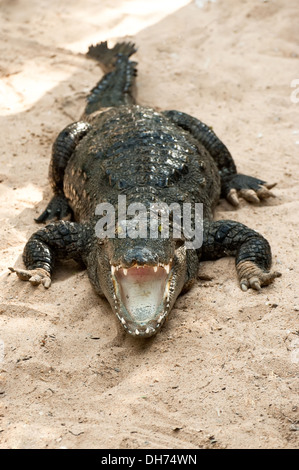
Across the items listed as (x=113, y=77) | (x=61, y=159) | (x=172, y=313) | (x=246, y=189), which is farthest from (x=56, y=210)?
(x=113, y=77)

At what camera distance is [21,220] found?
211 inches

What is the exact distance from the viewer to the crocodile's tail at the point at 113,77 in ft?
22.1

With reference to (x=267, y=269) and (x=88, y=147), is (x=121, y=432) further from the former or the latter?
(x=88, y=147)

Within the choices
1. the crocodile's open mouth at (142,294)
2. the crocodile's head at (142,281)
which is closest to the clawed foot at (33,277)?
the crocodile's head at (142,281)

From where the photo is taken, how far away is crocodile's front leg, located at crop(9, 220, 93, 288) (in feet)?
15.2

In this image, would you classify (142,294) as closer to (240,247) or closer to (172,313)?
(172,313)

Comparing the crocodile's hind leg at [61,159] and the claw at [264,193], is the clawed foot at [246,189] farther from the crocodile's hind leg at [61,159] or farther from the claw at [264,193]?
the crocodile's hind leg at [61,159]

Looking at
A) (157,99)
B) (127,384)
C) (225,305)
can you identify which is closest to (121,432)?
(127,384)

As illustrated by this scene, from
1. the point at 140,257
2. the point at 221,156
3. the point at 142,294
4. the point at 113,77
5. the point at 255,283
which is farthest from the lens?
the point at 113,77

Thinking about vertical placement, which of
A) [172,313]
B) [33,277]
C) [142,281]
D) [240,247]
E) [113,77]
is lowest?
[172,313]

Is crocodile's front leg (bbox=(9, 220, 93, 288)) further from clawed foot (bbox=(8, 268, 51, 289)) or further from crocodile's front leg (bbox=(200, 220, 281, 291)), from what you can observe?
crocodile's front leg (bbox=(200, 220, 281, 291))

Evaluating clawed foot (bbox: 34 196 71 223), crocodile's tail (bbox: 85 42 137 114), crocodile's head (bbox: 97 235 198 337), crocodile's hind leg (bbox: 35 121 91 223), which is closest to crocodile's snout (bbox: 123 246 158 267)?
crocodile's head (bbox: 97 235 198 337)

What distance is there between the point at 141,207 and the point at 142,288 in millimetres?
776

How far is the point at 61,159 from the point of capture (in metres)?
5.78
